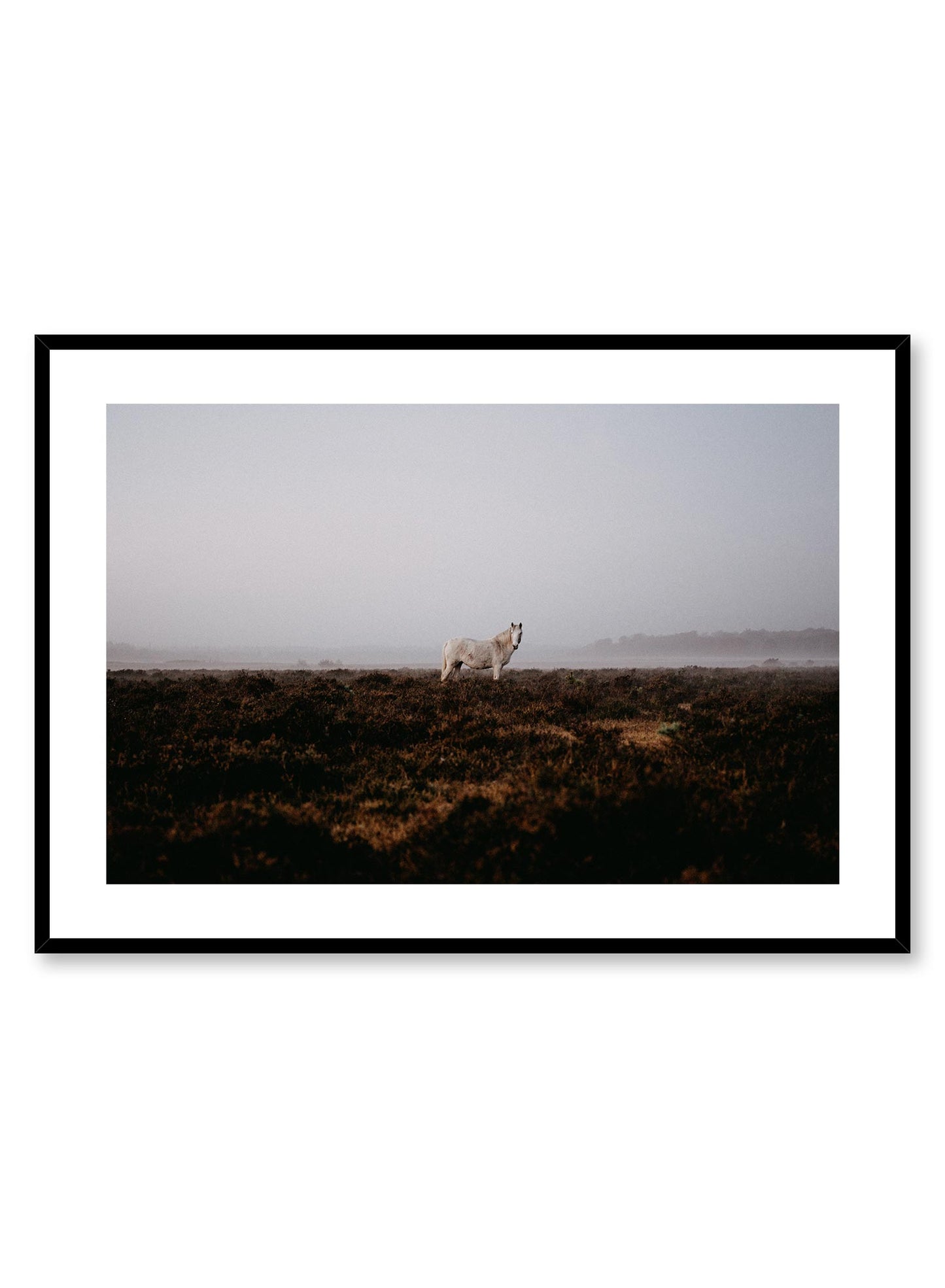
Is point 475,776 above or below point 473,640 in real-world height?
below

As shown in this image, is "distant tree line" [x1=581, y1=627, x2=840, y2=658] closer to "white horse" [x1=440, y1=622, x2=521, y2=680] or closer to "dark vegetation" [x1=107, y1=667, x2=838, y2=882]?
"dark vegetation" [x1=107, y1=667, x2=838, y2=882]

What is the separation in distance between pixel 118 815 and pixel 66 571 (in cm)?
110

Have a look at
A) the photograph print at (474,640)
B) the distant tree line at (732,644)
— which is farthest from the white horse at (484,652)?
the distant tree line at (732,644)

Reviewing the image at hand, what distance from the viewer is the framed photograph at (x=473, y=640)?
331 centimetres

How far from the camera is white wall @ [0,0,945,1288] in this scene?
3266 millimetres
